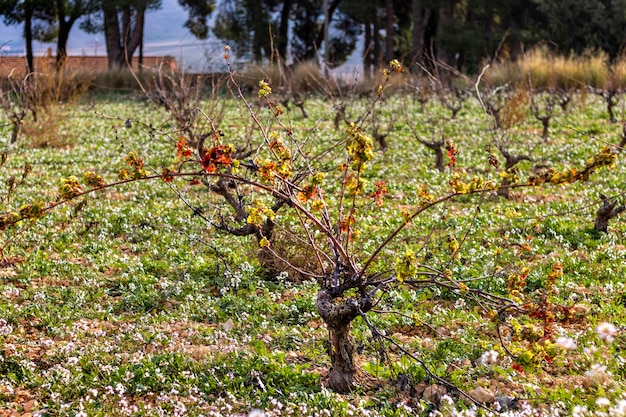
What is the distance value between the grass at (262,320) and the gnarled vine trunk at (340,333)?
0.37ft

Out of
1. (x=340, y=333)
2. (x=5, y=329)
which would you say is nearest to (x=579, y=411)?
(x=340, y=333)

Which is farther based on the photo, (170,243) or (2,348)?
(170,243)

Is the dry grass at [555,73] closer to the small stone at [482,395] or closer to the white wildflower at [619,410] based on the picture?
the small stone at [482,395]

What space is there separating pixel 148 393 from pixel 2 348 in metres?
1.28

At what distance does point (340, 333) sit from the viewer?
13.9ft

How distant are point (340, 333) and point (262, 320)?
1382 millimetres

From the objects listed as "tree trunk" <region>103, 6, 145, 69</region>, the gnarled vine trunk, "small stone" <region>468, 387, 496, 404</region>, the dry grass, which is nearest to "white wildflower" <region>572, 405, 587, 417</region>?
"small stone" <region>468, 387, 496, 404</region>

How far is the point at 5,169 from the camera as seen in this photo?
11.5m

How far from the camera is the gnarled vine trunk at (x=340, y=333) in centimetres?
410

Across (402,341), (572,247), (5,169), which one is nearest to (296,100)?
(5,169)

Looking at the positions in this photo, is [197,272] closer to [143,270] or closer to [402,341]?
[143,270]

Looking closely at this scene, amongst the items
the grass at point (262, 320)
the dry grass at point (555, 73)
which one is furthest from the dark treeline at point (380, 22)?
the grass at point (262, 320)

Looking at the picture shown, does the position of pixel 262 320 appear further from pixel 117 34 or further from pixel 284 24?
pixel 284 24

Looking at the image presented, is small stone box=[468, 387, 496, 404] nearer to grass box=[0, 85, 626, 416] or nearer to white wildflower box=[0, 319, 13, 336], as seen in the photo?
grass box=[0, 85, 626, 416]
